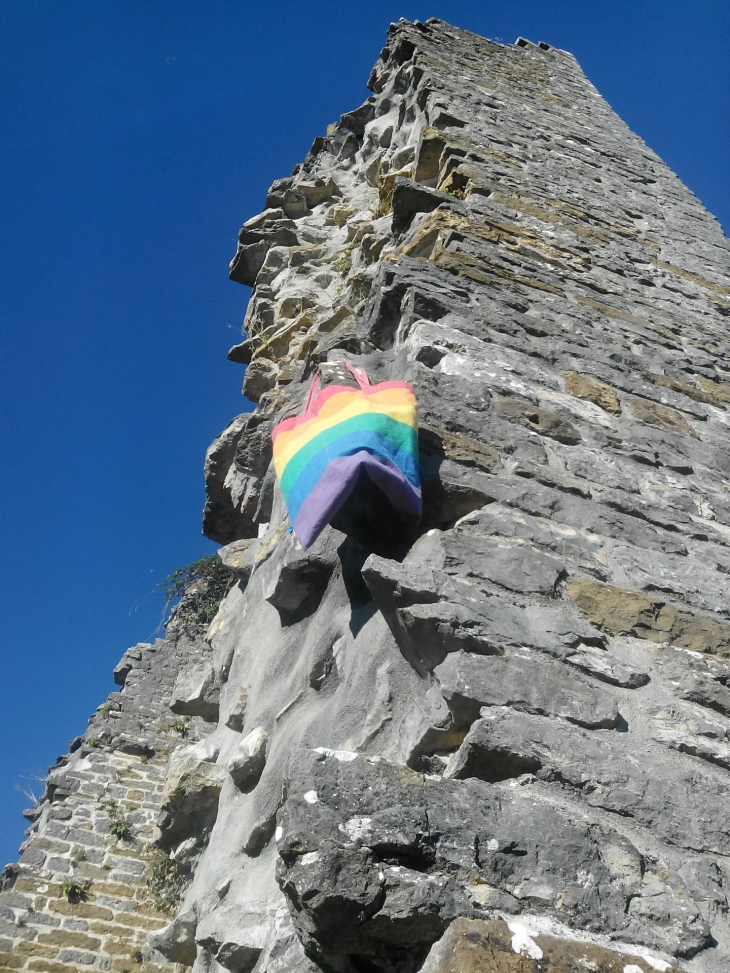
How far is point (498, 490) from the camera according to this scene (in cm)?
209

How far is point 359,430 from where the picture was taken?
77.6 inches

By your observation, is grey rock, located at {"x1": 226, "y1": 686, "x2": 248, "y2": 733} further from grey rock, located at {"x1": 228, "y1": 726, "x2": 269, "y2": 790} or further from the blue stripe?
the blue stripe

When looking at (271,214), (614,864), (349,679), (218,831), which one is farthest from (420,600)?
(271,214)

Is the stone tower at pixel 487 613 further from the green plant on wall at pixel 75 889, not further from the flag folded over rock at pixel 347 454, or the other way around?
the green plant on wall at pixel 75 889

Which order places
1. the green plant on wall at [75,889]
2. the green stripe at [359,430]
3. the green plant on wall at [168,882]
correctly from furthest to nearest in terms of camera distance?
the green plant on wall at [75,889] < the green plant on wall at [168,882] < the green stripe at [359,430]

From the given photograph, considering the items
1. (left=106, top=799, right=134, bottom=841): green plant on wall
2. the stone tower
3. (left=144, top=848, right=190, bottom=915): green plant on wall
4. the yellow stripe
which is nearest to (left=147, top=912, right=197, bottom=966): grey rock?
the stone tower

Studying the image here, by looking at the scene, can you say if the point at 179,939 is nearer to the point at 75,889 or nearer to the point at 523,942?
the point at 523,942

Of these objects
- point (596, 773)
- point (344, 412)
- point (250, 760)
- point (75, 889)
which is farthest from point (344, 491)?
point (75, 889)

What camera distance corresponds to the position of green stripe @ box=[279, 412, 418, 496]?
78.3 inches

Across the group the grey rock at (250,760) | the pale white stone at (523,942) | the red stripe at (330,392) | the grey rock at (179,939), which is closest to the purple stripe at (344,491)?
the red stripe at (330,392)

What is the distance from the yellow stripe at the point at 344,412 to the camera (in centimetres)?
207

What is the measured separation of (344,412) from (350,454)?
220 mm

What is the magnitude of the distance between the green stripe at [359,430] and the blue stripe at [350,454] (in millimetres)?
17

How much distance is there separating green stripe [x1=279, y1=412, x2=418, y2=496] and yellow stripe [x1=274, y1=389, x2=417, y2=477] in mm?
21
